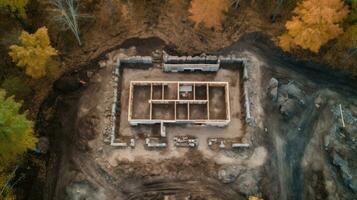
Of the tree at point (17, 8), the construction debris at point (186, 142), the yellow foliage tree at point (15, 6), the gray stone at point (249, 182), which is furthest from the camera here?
the construction debris at point (186, 142)

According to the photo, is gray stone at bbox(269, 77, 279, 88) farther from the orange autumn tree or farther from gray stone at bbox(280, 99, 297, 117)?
the orange autumn tree

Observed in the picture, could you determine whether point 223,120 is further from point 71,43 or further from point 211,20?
point 71,43

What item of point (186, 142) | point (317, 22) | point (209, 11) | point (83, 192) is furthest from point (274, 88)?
point (83, 192)

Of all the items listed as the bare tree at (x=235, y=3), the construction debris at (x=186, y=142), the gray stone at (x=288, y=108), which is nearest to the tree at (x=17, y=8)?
the construction debris at (x=186, y=142)

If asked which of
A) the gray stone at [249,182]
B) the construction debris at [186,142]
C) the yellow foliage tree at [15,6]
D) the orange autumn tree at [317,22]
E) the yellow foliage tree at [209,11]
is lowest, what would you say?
the gray stone at [249,182]

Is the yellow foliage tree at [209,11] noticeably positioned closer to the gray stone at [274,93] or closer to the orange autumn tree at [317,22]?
the orange autumn tree at [317,22]

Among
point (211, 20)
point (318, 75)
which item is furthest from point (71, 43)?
point (318, 75)
